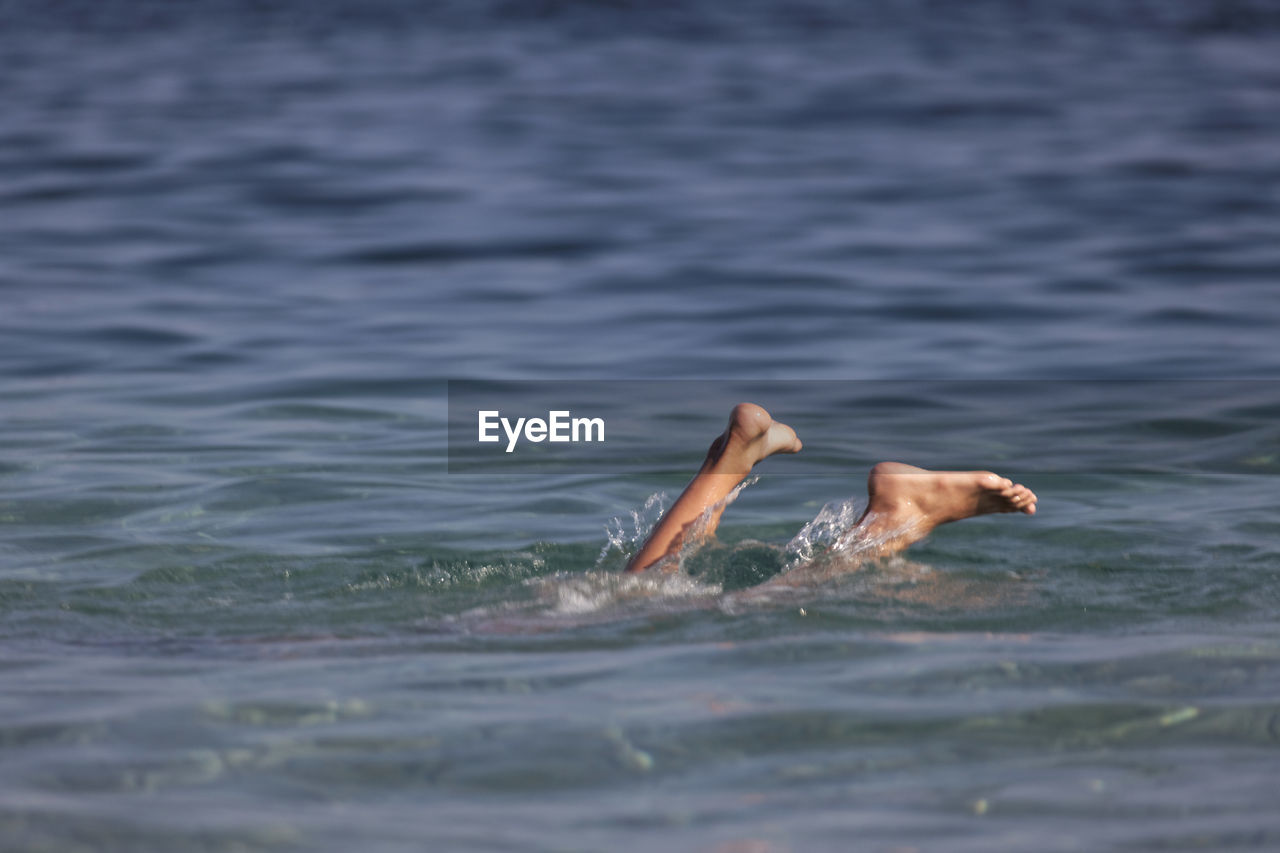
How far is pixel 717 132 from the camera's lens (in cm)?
2111

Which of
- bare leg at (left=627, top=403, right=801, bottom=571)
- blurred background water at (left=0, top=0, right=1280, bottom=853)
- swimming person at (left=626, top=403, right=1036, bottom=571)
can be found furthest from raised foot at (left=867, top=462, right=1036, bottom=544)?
bare leg at (left=627, top=403, right=801, bottom=571)

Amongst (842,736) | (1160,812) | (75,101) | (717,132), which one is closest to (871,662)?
(842,736)

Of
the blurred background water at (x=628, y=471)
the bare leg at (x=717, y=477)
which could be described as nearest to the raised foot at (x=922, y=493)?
the blurred background water at (x=628, y=471)

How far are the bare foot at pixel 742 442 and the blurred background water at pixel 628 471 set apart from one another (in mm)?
459

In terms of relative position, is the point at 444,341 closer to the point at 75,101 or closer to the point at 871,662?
the point at 871,662

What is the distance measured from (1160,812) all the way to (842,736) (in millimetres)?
899

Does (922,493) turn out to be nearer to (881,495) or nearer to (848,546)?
(881,495)

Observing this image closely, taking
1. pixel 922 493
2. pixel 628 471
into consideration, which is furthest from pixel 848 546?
pixel 628 471

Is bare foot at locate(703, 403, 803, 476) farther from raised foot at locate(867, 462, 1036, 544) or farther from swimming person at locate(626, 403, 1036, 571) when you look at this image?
raised foot at locate(867, 462, 1036, 544)

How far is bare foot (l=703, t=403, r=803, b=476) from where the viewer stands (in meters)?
6.04

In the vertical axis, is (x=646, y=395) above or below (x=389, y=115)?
below

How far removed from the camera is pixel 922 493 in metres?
5.98

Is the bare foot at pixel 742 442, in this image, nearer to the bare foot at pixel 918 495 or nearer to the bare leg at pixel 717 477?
the bare leg at pixel 717 477

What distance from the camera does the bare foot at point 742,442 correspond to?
6.04 m
